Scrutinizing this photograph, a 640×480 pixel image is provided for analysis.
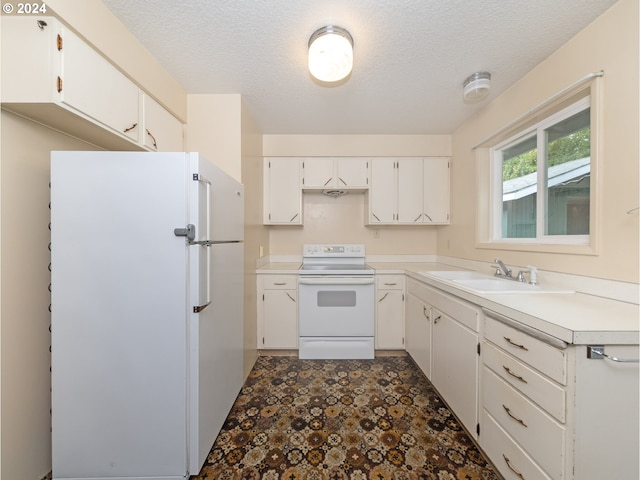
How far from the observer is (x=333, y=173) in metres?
2.83

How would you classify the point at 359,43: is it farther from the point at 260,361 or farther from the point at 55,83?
the point at 260,361

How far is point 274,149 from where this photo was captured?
2850 millimetres

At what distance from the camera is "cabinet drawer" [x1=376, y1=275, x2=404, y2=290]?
8.35 ft

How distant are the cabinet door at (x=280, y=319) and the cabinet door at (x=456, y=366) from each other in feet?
4.33

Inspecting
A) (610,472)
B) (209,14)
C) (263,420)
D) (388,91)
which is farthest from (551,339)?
(209,14)

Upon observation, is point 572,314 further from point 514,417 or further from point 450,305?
point 450,305

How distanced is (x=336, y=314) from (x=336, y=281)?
34 centimetres

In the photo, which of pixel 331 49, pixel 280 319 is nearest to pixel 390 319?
pixel 280 319

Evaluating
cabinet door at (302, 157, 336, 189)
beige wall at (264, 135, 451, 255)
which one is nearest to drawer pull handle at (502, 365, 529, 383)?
beige wall at (264, 135, 451, 255)

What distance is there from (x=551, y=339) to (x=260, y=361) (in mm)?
2294

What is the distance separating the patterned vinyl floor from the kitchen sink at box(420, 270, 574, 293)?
92 cm

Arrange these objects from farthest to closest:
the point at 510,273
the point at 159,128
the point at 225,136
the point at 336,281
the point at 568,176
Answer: the point at 336,281, the point at 225,136, the point at 510,273, the point at 159,128, the point at 568,176

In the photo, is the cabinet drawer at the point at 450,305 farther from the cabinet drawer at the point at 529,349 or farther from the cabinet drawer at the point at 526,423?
the cabinet drawer at the point at 526,423

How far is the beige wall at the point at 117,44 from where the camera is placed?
1.12m
